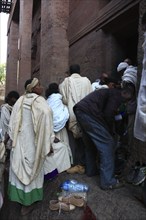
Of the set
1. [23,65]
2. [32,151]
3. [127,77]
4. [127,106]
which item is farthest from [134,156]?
[23,65]

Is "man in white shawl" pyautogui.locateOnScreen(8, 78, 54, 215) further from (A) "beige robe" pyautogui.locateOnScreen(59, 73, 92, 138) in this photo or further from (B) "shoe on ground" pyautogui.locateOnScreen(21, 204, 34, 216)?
(A) "beige robe" pyautogui.locateOnScreen(59, 73, 92, 138)

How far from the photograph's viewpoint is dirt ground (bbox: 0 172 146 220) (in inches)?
128

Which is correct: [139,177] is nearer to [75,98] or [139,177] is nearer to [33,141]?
[33,141]

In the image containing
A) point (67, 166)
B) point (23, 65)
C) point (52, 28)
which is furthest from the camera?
point (23, 65)

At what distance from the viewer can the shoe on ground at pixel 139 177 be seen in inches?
149

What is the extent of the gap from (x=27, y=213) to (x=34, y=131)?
48.7 inches

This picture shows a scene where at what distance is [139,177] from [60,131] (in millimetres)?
1889

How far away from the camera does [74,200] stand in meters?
3.80

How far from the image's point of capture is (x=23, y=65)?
1392cm

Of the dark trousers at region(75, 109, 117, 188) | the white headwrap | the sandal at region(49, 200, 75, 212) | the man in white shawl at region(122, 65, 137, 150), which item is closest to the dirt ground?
the sandal at region(49, 200, 75, 212)

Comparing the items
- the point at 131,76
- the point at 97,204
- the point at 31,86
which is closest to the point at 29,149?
the point at 31,86

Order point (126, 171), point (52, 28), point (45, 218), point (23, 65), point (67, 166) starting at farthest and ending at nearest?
point (23, 65)
point (52, 28)
point (67, 166)
point (126, 171)
point (45, 218)

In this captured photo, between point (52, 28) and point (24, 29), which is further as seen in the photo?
point (24, 29)

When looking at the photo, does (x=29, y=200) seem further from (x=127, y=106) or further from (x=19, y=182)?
(x=127, y=106)
